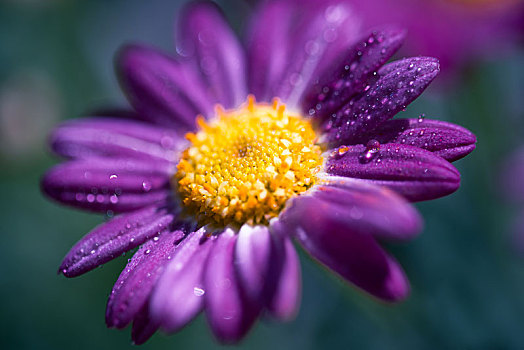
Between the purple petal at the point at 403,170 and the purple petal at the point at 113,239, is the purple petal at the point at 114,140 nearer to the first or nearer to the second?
the purple petal at the point at 113,239

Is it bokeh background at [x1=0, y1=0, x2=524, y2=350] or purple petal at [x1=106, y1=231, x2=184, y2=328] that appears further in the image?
bokeh background at [x1=0, y1=0, x2=524, y2=350]

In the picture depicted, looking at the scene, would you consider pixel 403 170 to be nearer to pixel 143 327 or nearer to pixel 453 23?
pixel 143 327

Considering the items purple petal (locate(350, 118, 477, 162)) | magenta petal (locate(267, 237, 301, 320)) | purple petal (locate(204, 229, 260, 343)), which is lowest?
purple petal (locate(204, 229, 260, 343))

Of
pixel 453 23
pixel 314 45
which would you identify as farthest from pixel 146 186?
pixel 453 23

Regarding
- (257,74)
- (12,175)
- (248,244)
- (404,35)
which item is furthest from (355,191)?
(12,175)

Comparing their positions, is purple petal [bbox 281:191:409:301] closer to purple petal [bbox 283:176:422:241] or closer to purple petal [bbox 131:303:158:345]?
purple petal [bbox 283:176:422:241]

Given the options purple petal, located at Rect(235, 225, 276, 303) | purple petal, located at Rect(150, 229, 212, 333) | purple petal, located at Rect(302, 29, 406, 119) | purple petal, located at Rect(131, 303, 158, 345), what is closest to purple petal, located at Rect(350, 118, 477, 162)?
purple petal, located at Rect(302, 29, 406, 119)
